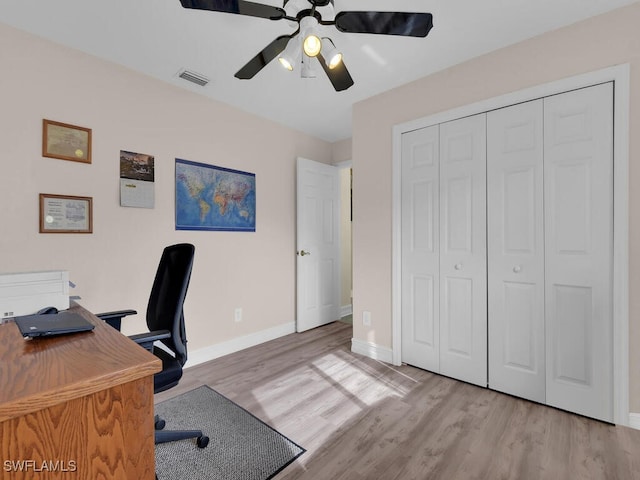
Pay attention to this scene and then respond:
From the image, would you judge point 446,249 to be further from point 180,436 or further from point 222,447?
point 180,436

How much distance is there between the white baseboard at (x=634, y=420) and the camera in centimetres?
176

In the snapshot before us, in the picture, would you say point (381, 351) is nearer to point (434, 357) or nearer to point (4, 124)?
point (434, 357)

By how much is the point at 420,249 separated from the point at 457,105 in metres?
1.17

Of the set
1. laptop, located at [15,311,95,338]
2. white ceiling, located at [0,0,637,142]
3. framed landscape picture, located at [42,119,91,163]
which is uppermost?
white ceiling, located at [0,0,637,142]

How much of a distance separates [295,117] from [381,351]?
2561 millimetres

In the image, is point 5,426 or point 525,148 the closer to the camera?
point 5,426

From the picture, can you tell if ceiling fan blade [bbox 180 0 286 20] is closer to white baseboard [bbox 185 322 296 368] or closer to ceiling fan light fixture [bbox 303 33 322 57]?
ceiling fan light fixture [bbox 303 33 322 57]

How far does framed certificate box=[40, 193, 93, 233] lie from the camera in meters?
1.99

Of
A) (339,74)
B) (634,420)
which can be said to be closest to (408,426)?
(634,420)

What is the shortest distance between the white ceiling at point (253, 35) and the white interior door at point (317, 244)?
121 cm

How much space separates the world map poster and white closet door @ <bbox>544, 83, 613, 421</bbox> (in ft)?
8.30

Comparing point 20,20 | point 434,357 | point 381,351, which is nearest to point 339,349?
point 381,351

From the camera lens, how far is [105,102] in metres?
2.25

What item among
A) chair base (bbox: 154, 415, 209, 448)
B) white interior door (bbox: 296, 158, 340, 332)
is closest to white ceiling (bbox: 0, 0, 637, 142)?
white interior door (bbox: 296, 158, 340, 332)
